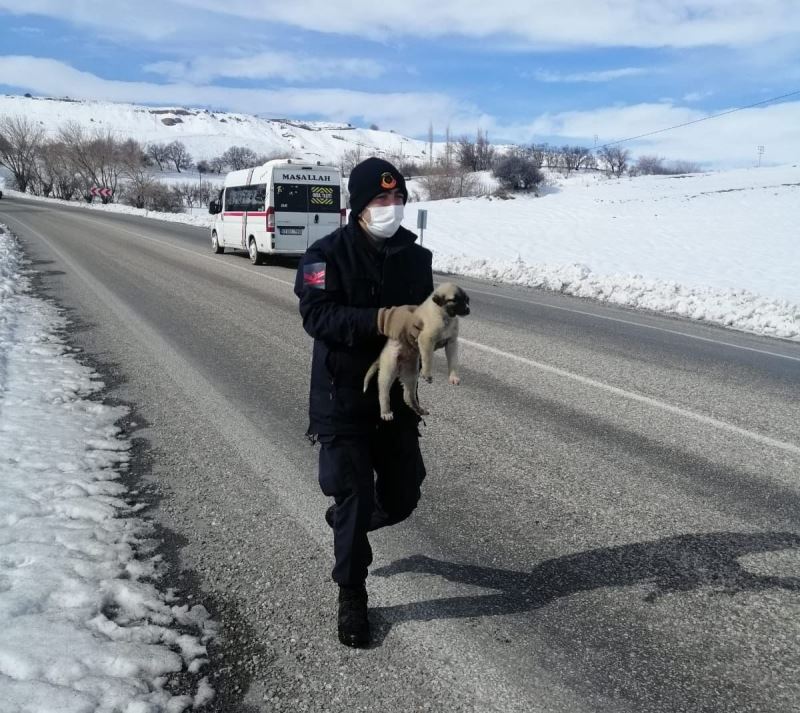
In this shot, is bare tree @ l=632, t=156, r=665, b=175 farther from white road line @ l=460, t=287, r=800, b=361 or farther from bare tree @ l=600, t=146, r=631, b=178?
white road line @ l=460, t=287, r=800, b=361

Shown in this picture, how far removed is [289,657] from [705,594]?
2.01 meters

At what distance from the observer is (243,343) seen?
8.56 metres

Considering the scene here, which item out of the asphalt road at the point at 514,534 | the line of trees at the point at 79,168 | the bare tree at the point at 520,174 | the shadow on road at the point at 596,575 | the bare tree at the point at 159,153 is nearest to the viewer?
the asphalt road at the point at 514,534

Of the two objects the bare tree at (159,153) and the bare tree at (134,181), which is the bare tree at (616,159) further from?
the bare tree at (159,153)

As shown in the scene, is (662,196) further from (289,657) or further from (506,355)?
(289,657)

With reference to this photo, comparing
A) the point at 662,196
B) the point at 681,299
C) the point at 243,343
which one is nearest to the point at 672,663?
the point at 243,343

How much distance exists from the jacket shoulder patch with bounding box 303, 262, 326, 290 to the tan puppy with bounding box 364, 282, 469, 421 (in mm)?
378

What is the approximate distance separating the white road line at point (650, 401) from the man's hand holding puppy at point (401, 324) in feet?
13.5

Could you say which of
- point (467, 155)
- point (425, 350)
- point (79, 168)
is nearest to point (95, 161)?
point (79, 168)

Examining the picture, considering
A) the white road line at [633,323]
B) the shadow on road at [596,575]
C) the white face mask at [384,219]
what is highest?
the white face mask at [384,219]

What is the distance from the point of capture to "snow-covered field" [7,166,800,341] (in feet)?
44.6

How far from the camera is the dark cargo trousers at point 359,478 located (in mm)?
2715

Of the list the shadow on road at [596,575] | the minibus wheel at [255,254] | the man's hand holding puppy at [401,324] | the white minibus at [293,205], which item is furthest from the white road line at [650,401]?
the minibus wheel at [255,254]

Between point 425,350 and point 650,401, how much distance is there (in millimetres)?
4651
